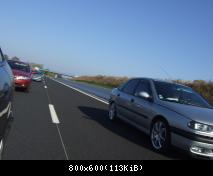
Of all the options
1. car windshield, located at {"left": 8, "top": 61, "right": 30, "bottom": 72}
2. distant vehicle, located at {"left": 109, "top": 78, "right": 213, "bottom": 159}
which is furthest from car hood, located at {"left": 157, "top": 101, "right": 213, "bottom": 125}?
car windshield, located at {"left": 8, "top": 61, "right": 30, "bottom": 72}

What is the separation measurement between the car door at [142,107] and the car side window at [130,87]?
240mm

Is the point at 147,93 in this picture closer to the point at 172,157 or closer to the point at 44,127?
the point at 172,157

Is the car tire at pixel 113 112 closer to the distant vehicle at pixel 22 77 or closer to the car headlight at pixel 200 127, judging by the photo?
the car headlight at pixel 200 127

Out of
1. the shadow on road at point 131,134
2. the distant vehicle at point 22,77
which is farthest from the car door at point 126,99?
the distant vehicle at point 22,77

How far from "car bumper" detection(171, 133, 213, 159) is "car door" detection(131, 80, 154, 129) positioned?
1.34 m

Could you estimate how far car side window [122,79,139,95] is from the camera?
986 cm

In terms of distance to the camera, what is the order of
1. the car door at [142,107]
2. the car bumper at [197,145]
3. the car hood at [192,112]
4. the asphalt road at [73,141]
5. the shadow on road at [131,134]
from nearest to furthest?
the asphalt road at [73,141]
the car bumper at [197,145]
the car hood at [192,112]
the shadow on road at [131,134]
the car door at [142,107]

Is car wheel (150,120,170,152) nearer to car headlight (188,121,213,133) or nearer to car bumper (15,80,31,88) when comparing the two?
car headlight (188,121,213,133)

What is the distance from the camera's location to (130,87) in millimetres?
10125

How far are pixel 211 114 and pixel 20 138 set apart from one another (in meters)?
Result: 3.79

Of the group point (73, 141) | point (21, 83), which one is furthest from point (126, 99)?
point (21, 83)

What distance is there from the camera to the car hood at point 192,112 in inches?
273

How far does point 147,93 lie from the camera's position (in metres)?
8.77

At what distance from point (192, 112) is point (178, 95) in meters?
1.44
